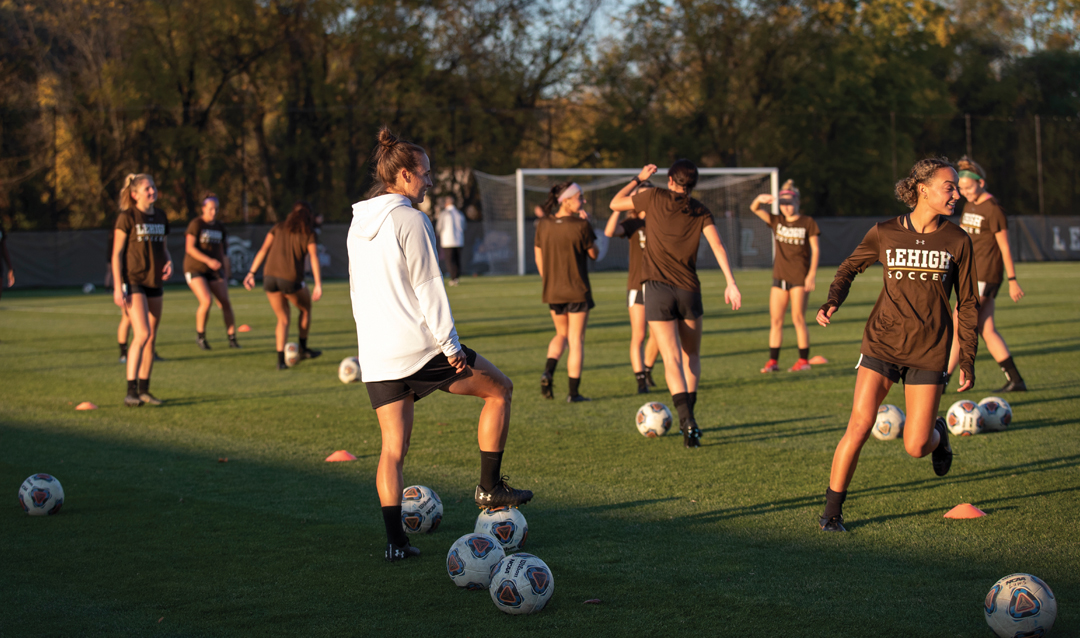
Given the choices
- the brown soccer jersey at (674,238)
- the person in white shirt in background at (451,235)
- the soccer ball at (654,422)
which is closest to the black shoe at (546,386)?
the soccer ball at (654,422)

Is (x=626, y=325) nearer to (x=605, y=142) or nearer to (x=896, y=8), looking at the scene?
(x=605, y=142)

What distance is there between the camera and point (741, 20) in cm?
4078

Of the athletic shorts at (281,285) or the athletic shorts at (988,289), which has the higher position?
the athletic shorts at (281,285)

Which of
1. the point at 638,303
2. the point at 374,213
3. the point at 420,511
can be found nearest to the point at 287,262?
the point at 638,303

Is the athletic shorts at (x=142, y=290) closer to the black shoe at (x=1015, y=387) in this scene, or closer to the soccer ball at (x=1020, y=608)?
the soccer ball at (x=1020, y=608)

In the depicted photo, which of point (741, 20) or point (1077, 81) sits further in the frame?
point (1077, 81)

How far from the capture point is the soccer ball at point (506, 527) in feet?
15.8

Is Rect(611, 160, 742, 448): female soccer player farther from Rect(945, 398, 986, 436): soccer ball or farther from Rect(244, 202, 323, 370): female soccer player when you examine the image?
Rect(244, 202, 323, 370): female soccer player

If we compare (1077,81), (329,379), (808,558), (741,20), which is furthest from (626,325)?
(1077,81)

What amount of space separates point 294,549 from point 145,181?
5.57 metres

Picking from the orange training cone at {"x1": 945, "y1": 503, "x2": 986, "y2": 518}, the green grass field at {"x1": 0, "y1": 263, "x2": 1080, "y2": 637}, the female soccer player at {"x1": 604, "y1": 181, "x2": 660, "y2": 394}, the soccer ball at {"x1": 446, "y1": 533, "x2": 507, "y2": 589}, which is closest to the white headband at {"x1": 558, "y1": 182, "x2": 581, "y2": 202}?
the female soccer player at {"x1": 604, "y1": 181, "x2": 660, "y2": 394}

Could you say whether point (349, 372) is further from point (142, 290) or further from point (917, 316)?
point (917, 316)

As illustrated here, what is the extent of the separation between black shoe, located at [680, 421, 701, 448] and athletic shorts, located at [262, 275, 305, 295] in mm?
6222

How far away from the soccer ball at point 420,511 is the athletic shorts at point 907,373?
2408 mm
